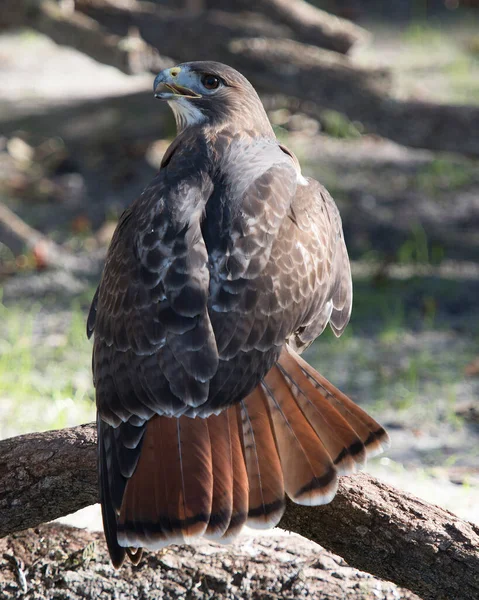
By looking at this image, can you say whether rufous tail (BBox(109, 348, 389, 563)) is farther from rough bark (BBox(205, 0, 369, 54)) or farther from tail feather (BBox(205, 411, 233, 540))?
rough bark (BBox(205, 0, 369, 54))

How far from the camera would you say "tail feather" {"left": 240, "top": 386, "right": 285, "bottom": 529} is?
2414 millimetres

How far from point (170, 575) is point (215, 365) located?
2.64 ft

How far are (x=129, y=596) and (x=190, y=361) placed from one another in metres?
0.86

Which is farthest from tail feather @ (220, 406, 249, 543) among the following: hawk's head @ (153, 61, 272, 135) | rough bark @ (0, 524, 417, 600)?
hawk's head @ (153, 61, 272, 135)

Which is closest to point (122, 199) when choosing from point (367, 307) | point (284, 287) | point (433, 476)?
point (367, 307)

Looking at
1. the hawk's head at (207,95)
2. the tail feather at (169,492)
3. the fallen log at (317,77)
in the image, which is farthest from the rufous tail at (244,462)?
the fallen log at (317,77)

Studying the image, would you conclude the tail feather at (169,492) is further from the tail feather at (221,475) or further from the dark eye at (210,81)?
the dark eye at (210,81)

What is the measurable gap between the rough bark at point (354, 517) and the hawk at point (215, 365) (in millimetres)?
124

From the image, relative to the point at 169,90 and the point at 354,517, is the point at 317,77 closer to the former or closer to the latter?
the point at 169,90

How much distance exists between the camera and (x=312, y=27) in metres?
6.53

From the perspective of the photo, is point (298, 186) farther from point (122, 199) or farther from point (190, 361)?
point (122, 199)

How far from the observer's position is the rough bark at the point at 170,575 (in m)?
2.94

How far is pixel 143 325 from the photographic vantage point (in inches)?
105

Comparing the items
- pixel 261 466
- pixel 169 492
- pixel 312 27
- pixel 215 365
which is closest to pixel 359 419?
pixel 261 466
